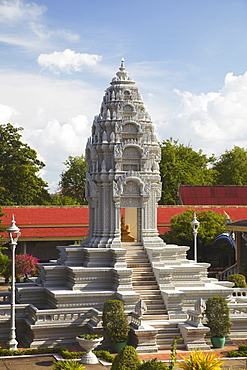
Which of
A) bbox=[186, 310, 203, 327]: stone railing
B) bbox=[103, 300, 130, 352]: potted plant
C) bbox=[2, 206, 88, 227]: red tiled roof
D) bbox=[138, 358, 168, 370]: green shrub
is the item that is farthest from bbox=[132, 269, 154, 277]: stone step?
bbox=[2, 206, 88, 227]: red tiled roof

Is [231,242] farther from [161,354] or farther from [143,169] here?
[161,354]

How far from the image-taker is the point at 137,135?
2394 cm

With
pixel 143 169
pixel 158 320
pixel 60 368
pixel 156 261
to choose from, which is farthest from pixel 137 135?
pixel 60 368

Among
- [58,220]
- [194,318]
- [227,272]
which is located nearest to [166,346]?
[194,318]

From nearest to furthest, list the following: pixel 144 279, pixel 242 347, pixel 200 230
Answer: pixel 242 347
pixel 144 279
pixel 200 230

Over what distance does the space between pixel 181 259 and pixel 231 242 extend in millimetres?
14752

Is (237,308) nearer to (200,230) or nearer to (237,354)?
(237,354)

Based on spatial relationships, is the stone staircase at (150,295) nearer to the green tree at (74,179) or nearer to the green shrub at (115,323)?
the green shrub at (115,323)

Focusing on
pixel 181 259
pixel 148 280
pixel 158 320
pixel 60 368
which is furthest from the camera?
pixel 181 259

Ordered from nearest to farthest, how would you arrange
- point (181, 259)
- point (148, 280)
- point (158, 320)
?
point (158, 320), point (148, 280), point (181, 259)

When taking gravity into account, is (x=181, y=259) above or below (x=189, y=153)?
below

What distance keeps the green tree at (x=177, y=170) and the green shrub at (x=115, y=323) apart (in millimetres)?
38535

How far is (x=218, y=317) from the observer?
2047 centimetres

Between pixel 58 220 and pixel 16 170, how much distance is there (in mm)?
11617
